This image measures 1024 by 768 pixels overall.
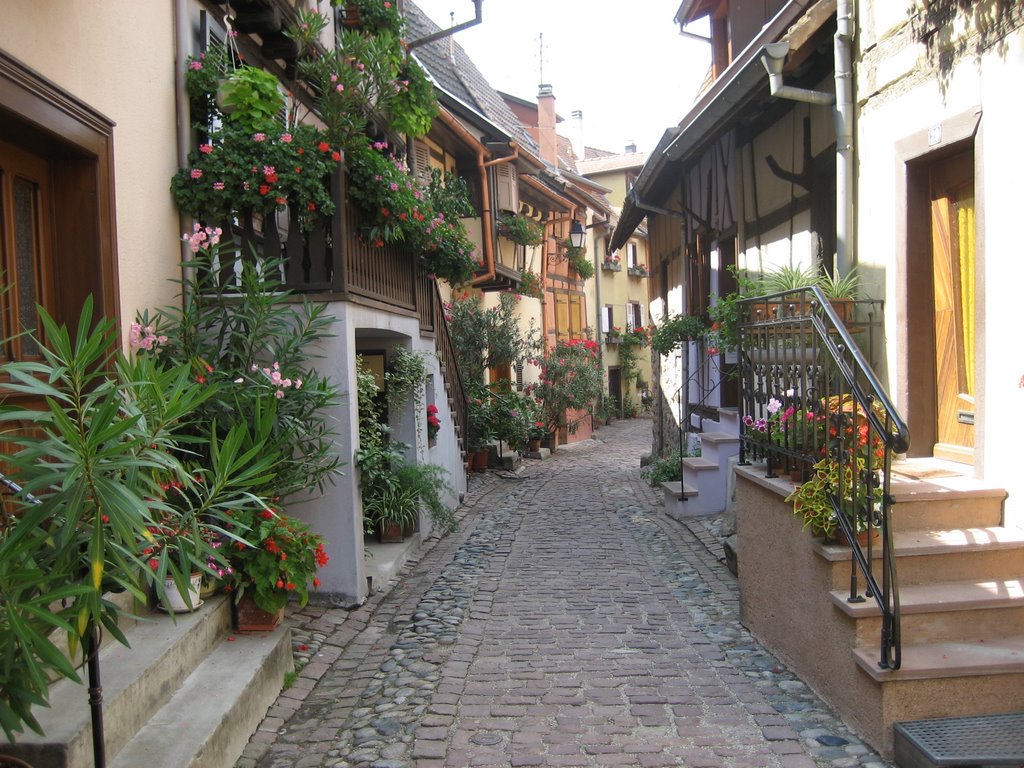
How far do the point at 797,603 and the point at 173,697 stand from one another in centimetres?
303

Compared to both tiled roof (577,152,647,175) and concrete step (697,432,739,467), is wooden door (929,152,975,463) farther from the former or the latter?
tiled roof (577,152,647,175)

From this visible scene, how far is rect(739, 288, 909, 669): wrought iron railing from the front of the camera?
139 inches

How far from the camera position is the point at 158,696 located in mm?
3609

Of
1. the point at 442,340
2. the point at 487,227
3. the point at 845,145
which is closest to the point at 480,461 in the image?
the point at 487,227

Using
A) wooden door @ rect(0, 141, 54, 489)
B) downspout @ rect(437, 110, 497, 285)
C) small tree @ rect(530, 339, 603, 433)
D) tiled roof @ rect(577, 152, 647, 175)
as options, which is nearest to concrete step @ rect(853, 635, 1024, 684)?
wooden door @ rect(0, 141, 54, 489)

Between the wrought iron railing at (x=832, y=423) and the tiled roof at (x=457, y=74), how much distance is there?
9.59m

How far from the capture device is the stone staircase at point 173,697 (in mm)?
2938

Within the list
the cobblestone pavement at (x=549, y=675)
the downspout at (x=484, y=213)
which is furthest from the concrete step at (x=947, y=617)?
the downspout at (x=484, y=213)

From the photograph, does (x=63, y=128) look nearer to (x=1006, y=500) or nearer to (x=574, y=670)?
(x=574, y=670)

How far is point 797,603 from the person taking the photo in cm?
441

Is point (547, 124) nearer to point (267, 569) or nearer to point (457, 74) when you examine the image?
point (457, 74)

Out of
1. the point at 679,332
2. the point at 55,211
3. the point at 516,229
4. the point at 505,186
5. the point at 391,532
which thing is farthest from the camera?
the point at 516,229

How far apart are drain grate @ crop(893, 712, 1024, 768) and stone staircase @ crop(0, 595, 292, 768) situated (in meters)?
2.72

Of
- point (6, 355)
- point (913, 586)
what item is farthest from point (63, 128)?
point (913, 586)
